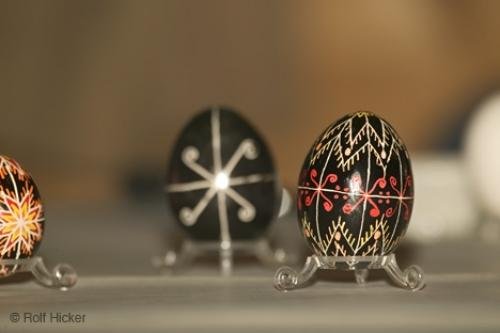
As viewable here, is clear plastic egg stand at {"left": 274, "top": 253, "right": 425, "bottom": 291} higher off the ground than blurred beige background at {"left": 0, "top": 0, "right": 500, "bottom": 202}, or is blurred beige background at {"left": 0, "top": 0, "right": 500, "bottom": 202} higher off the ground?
blurred beige background at {"left": 0, "top": 0, "right": 500, "bottom": 202}

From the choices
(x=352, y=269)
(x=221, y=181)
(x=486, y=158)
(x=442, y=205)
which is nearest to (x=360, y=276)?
(x=352, y=269)

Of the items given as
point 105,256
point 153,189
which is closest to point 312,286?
point 105,256

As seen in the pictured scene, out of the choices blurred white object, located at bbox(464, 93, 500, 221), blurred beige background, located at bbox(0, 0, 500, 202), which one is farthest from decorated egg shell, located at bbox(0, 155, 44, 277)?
blurred beige background, located at bbox(0, 0, 500, 202)

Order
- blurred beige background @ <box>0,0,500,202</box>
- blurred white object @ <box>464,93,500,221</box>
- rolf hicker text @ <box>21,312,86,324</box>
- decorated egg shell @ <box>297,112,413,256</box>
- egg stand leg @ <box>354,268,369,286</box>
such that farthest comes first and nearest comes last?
blurred beige background @ <box>0,0,500,202</box>
blurred white object @ <box>464,93,500,221</box>
egg stand leg @ <box>354,268,369,286</box>
decorated egg shell @ <box>297,112,413,256</box>
rolf hicker text @ <box>21,312,86,324</box>

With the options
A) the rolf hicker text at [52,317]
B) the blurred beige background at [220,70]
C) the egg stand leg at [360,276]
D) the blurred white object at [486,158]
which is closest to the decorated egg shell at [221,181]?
the egg stand leg at [360,276]

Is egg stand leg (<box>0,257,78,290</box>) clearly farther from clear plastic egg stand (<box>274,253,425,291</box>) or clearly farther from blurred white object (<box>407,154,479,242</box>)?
blurred white object (<box>407,154,479,242</box>)

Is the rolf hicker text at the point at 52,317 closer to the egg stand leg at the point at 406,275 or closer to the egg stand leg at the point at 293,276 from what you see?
the egg stand leg at the point at 293,276
